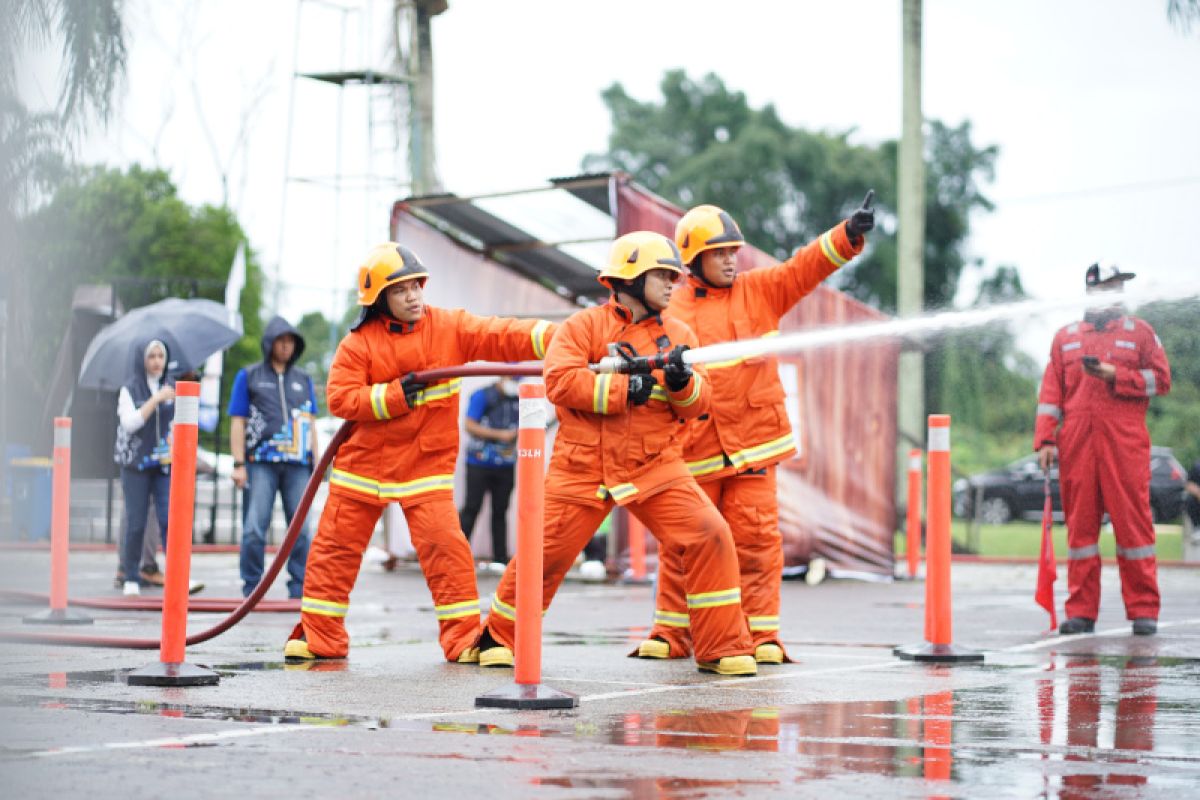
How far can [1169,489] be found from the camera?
95.8ft

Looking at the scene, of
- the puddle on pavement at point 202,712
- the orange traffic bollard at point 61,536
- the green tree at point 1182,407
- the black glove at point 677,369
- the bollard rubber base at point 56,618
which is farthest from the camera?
the green tree at point 1182,407

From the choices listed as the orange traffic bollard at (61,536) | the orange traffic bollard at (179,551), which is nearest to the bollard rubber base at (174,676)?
the orange traffic bollard at (179,551)

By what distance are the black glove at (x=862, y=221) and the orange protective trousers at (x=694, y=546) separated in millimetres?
1393

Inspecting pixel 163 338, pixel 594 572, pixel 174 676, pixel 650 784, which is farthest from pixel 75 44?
pixel 594 572

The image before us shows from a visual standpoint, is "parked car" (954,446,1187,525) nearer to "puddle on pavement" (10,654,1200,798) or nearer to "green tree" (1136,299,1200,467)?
"green tree" (1136,299,1200,467)

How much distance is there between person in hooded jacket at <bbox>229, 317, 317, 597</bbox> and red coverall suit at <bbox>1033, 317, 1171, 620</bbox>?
4.85m

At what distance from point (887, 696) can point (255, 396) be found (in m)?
6.16

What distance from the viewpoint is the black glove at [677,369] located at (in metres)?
6.87

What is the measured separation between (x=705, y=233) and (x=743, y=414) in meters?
0.87

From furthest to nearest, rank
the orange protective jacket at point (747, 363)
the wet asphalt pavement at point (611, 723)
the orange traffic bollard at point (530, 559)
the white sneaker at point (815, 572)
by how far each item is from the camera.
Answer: the white sneaker at point (815, 572) < the orange protective jacket at point (747, 363) < the orange traffic bollard at point (530, 559) < the wet asphalt pavement at point (611, 723)

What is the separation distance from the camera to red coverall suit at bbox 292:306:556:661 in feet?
25.6

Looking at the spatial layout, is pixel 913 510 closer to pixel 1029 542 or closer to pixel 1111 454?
pixel 1111 454

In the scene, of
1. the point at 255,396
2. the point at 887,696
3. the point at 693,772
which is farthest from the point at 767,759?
the point at 255,396

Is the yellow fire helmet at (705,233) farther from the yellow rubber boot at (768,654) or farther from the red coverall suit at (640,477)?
the yellow rubber boot at (768,654)
